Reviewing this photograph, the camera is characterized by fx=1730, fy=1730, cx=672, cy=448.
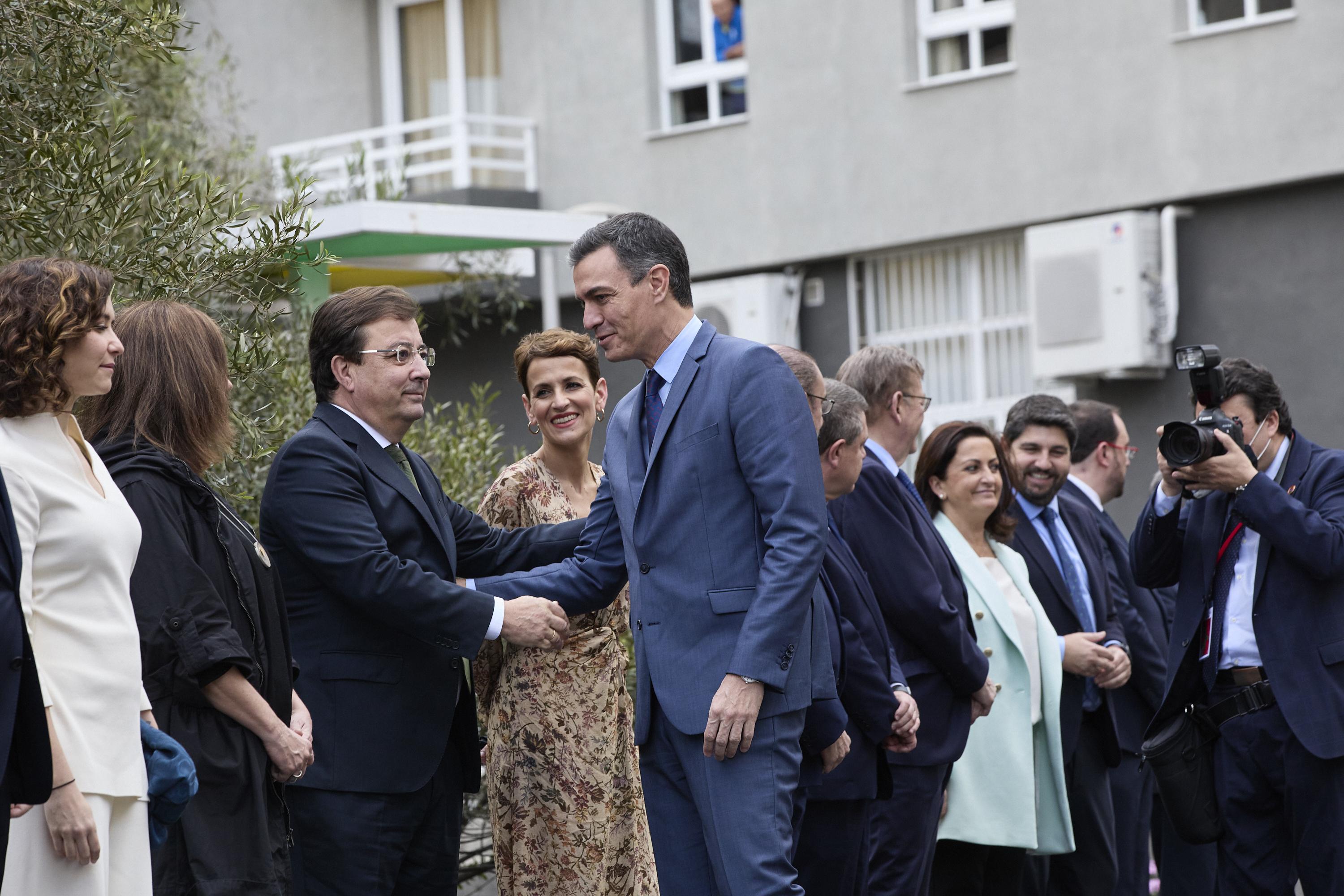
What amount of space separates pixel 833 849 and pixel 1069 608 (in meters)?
2.54

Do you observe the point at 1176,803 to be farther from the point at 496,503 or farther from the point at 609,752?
the point at 496,503

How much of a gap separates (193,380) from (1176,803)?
3.82 metres

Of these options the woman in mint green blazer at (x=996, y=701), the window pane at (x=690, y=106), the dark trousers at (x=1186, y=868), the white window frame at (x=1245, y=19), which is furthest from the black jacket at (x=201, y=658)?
the window pane at (x=690, y=106)

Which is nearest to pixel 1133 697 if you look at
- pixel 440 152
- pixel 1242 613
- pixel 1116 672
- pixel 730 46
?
pixel 1116 672

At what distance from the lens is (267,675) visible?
451cm

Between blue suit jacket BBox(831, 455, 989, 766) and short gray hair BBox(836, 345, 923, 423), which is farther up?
short gray hair BBox(836, 345, 923, 423)

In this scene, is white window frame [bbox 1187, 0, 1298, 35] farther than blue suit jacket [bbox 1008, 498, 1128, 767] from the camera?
Yes

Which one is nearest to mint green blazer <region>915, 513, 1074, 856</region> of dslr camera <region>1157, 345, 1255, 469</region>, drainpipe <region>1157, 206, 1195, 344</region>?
dslr camera <region>1157, 345, 1255, 469</region>

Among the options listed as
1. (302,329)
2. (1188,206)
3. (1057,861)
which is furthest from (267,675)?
(1188,206)

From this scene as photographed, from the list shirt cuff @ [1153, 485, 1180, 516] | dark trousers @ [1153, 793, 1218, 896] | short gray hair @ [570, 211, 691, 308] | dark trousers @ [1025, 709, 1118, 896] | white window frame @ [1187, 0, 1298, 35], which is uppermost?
white window frame @ [1187, 0, 1298, 35]

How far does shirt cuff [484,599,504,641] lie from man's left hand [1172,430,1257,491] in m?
2.42

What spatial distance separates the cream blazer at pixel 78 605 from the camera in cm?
384

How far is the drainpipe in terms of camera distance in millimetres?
13891

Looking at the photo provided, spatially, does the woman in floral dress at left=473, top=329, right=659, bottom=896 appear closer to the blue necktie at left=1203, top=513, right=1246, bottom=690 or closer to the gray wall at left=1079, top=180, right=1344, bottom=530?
the blue necktie at left=1203, top=513, right=1246, bottom=690
